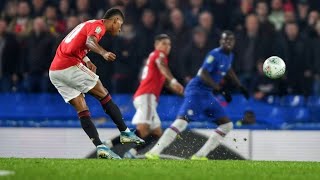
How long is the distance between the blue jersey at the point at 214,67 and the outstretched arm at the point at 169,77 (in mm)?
189

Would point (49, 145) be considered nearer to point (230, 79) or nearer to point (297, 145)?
point (230, 79)

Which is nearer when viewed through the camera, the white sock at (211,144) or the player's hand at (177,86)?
the white sock at (211,144)

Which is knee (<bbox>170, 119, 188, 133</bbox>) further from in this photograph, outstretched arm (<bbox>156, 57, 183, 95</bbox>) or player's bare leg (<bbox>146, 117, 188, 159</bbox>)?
outstretched arm (<bbox>156, 57, 183, 95</bbox>)

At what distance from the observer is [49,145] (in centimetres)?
1341

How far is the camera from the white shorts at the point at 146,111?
13711 millimetres

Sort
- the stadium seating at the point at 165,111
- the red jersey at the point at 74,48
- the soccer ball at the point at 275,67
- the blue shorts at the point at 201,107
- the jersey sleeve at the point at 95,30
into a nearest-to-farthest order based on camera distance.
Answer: the jersey sleeve at the point at 95,30 < the red jersey at the point at 74,48 < the soccer ball at the point at 275,67 < the blue shorts at the point at 201,107 < the stadium seating at the point at 165,111

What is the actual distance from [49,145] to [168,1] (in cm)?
401

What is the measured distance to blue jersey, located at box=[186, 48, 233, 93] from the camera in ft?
42.4

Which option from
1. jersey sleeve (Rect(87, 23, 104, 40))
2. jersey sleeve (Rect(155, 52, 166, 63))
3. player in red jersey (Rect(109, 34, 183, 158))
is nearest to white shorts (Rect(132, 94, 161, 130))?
player in red jersey (Rect(109, 34, 183, 158))

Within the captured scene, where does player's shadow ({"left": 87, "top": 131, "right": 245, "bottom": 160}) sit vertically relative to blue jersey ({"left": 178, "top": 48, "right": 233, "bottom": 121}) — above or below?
below

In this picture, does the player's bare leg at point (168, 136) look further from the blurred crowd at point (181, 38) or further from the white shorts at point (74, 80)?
the white shorts at point (74, 80)

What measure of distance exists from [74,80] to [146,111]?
367 cm

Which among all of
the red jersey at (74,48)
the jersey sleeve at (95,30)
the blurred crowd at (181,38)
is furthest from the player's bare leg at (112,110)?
the blurred crowd at (181,38)

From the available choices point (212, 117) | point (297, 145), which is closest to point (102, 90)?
point (212, 117)
